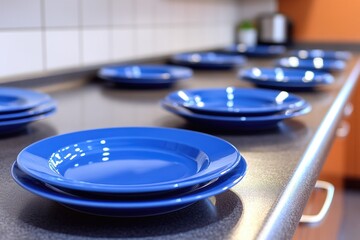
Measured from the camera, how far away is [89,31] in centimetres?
140

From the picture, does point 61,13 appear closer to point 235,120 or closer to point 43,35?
point 43,35

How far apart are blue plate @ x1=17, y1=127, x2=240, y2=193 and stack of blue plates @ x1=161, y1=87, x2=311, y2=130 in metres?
0.19

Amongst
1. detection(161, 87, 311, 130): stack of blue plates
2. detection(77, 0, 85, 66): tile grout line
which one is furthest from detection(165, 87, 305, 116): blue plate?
detection(77, 0, 85, 66): tile grout line

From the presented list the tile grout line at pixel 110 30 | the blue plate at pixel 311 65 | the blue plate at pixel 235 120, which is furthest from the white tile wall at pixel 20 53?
the blue plate at pixel 311 65

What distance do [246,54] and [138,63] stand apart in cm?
82

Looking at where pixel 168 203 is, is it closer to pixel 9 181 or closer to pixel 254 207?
pixel 254 207

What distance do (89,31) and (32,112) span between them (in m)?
0.67

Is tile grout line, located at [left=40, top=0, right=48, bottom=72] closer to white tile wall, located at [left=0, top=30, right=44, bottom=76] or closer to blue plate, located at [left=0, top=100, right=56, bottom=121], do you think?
white tile wall, located at [left=0, top=30, right=44, bottom=76]

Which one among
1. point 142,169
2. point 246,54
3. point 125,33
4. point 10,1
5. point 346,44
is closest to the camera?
point 142,169

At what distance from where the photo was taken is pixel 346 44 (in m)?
2.69

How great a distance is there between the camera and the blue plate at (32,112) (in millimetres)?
731

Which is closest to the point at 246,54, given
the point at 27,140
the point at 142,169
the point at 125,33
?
the point at 125,33

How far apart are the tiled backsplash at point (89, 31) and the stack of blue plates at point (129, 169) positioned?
1.93 ft

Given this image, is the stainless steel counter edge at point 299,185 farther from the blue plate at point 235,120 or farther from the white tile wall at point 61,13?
the white tile wall at point 61,13
